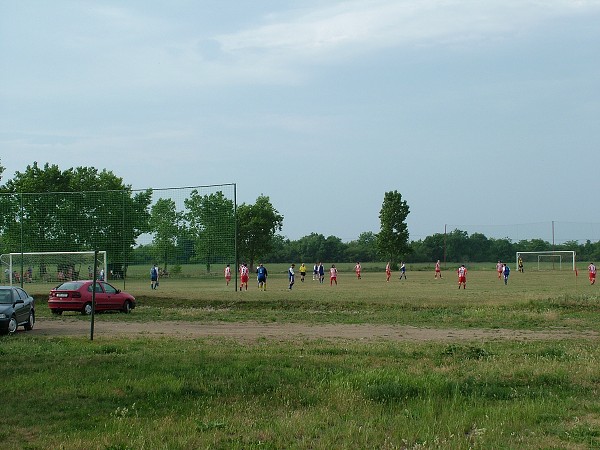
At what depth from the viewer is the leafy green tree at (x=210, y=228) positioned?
39281 mm

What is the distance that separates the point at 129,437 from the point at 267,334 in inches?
474

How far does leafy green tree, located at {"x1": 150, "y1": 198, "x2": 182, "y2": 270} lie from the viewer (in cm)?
3938

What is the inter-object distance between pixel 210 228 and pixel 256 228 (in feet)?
235

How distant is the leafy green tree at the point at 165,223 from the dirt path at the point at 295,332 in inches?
596

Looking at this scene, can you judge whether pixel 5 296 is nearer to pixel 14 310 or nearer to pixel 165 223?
pixel 14 310

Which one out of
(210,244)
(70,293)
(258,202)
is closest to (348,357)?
(70,293)

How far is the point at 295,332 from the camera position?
2078 centimetres

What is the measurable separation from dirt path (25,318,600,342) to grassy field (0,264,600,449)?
4.12 ft

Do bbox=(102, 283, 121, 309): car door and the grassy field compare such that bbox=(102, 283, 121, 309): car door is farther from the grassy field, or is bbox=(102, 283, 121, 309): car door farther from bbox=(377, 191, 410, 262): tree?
bbox=(377, 191, 410, 262): tree

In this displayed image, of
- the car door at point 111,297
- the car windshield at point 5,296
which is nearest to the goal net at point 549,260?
the car door at point 111,297

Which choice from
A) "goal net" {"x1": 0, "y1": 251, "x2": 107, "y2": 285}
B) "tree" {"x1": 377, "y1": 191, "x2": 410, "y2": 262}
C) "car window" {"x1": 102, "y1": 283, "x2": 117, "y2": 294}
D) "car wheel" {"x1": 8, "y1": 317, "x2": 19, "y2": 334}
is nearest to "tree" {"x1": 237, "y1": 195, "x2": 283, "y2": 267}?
"tree" {"x1": 377, "y1": 191, "x2": 410, "y2": 262}

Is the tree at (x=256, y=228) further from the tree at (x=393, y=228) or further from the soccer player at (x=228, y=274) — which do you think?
the soccer player at (x=228, y=274)

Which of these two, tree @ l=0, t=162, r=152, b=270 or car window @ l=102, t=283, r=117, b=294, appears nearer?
car window @ l=102, t=283, r=117, b=294

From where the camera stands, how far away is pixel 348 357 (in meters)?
14.2
